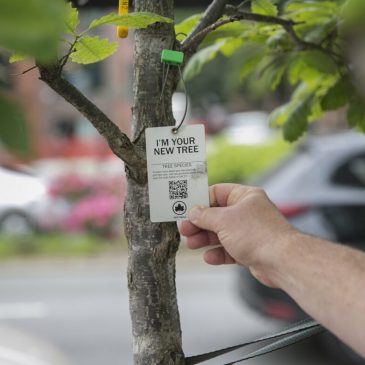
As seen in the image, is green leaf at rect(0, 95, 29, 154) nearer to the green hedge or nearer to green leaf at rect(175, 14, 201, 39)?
green leaf at rect(175, 14, 201, 39)

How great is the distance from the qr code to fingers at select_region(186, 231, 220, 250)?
0.26 ft

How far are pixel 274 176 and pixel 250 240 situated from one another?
427 cm

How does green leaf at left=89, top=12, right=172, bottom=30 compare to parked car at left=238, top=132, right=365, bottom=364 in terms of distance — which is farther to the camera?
parked car at left=238, top=132, right=365, bottom=364

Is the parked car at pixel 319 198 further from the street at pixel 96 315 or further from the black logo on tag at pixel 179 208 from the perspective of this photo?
the black logo on tag at pixel 179 208

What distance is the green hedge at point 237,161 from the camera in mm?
10672

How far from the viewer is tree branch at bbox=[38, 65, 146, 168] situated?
988 mm

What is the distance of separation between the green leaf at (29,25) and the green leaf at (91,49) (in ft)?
1.88

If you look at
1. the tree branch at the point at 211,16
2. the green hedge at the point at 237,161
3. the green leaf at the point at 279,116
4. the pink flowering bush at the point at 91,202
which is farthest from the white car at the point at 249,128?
the tree branch at the point at 211,16

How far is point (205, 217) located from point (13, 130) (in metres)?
0.59

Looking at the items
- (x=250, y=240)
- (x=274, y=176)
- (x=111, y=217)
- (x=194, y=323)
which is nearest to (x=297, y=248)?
(x=250, y=240)

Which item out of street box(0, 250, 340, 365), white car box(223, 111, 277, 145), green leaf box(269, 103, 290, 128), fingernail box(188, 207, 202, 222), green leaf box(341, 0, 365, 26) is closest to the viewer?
green leaf box(341, 0, 365, 26)

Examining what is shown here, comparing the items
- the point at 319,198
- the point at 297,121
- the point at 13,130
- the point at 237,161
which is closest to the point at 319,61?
the point at 297,121

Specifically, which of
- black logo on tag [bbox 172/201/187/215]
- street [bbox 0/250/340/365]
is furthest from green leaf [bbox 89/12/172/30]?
street [bbox 0/250/340/365]

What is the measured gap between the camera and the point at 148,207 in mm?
1151
